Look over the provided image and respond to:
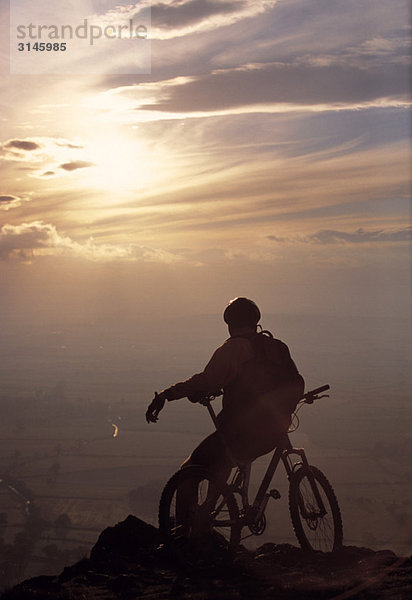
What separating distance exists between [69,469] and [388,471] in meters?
39.2

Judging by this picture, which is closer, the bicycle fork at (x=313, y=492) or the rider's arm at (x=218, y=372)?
the rider's arm at (x=218, y=372)

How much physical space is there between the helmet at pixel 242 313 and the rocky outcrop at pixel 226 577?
284 cm

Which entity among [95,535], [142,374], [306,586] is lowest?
[142,374]

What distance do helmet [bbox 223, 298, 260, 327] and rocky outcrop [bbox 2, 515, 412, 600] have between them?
284cm

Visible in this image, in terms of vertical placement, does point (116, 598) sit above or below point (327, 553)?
above

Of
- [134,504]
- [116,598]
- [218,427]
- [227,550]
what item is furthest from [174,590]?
[134,504]

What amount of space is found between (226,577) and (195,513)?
0.79m

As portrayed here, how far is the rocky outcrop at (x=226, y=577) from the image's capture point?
18.0 feet

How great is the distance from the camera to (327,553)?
714 cm

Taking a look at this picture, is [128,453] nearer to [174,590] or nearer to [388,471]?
[388,471]

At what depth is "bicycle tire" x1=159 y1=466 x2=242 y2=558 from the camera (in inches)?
260

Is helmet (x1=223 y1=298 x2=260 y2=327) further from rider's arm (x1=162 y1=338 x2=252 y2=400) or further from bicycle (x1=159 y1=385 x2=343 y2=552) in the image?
bicycle (x1=159 y1=385 x2=343 y2=552)

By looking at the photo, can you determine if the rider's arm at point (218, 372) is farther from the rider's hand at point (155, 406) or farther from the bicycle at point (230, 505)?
the bicycle at point (230, 505)

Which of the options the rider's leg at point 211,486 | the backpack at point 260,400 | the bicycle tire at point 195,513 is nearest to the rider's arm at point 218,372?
the backpack at point 260,400
